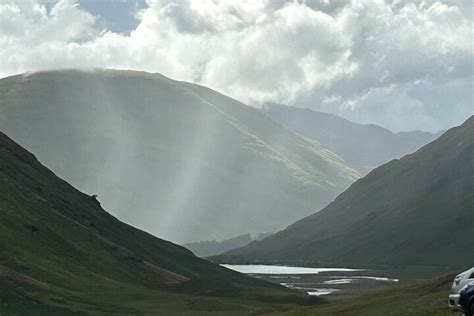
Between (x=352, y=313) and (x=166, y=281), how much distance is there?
Result: 113 meters

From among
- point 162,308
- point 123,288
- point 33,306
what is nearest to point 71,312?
point 33,306

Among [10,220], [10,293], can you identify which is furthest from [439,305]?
[10,220]

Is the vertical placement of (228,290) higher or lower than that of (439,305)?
higher

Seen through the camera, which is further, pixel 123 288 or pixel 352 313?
pixel 123 288

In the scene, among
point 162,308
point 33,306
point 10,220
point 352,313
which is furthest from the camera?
point 10,220

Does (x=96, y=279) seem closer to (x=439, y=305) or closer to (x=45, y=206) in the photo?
(x=45, y=206)

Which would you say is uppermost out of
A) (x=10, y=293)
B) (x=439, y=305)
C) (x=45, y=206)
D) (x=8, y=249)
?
(x=45, y=206)

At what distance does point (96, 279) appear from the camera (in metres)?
158

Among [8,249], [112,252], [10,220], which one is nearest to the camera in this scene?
[8,249]

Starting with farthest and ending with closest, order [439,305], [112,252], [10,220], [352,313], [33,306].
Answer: [112,252], [10,220], [33,306], [352,313], [439,305]

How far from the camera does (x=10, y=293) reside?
119m

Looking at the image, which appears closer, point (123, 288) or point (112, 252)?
point (123, 288)

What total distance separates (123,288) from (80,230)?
1907 inches

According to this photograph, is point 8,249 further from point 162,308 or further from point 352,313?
point 352,313
